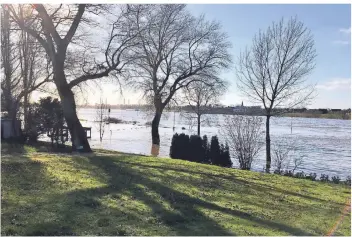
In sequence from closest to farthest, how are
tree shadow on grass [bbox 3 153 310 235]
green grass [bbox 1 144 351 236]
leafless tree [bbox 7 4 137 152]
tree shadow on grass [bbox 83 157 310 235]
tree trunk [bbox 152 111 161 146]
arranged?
1. tree shadow on grass [bbox 3 153 310 235]
2. green grass [bbox 1 144 351 236]
3. tree shadow on grass [bbox 83 157 310 235]
4. leafless tree [bbox 7 4 137 152]
5. tree trunk [bbox 152 111 161 146]

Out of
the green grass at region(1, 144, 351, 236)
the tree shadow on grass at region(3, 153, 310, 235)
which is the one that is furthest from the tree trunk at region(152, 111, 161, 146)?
the tree shadow on grass at region(3, 153, 310, 235)

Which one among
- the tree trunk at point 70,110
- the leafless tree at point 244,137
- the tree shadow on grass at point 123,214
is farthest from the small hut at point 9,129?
the tree shadow on grass at point 123,214

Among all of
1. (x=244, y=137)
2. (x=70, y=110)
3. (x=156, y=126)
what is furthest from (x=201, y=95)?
(x=70, y=110)

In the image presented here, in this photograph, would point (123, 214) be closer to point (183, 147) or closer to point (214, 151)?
point (214, 151)

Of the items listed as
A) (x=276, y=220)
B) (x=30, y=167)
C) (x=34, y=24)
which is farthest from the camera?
(x=34, y=24)

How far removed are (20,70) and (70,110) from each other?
430 inches

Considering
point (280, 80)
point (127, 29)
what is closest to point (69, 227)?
point (127, 29)

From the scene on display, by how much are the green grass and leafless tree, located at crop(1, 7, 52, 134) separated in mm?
11190

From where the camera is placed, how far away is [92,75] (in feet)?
53.2

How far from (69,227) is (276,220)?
3531mm

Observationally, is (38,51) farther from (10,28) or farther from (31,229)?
A: (31,229)

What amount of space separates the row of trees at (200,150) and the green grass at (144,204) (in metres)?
9.97

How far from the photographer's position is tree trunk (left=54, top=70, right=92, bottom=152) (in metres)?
15.0

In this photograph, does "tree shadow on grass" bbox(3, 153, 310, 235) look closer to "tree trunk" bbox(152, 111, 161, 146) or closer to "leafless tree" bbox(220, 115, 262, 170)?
"leafless tree" bbox(220, 115, 262, 170)
